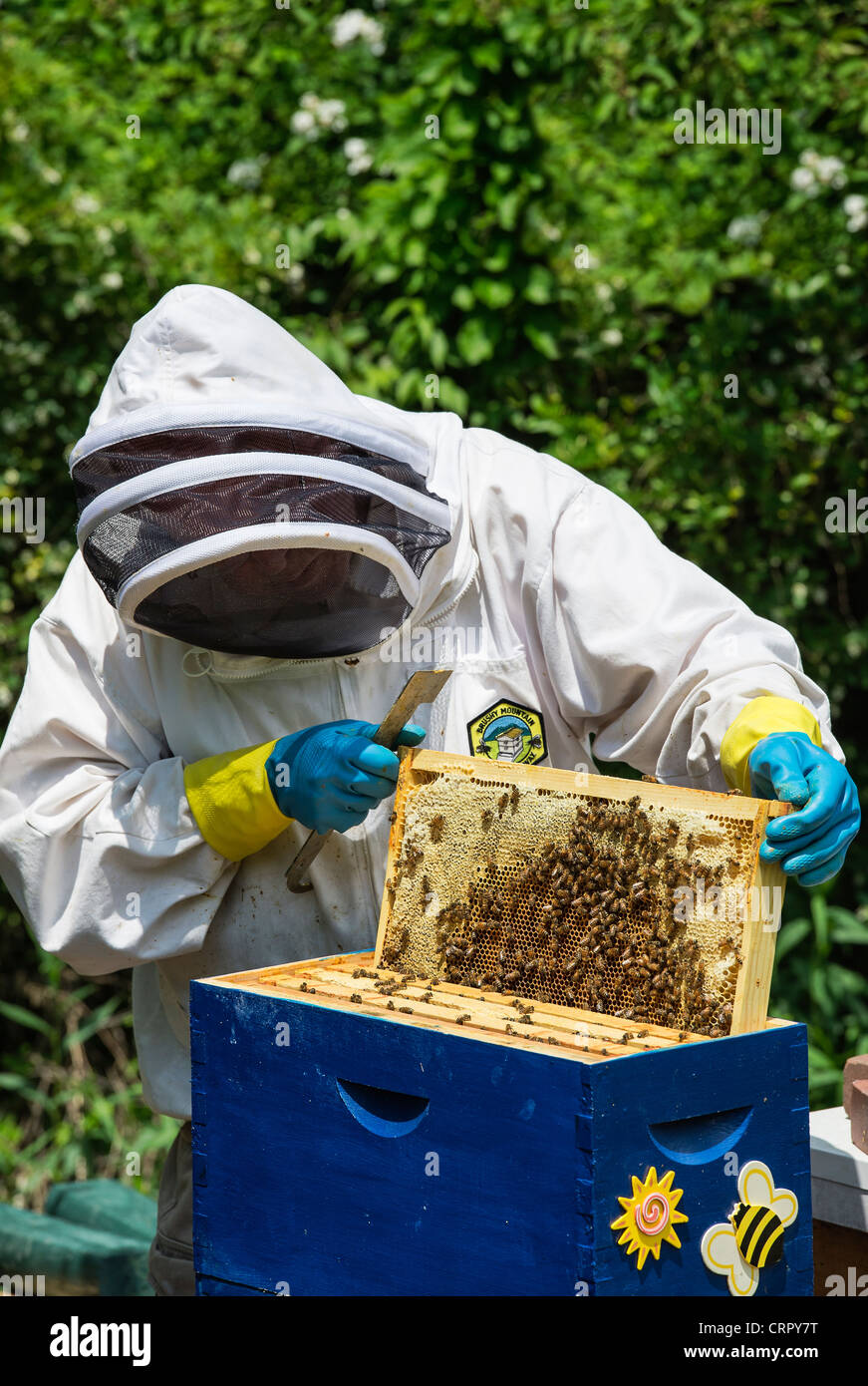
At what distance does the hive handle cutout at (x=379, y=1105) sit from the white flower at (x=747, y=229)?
3.93 meters

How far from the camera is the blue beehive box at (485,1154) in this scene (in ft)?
5.77

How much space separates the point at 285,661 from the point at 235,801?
30 cm

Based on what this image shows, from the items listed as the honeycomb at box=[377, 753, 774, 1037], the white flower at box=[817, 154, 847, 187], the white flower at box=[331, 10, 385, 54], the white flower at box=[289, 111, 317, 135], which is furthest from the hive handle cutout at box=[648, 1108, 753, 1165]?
the white flower at box=[331, 10, 385, 54]

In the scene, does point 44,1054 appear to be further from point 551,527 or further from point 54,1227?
point 551,527

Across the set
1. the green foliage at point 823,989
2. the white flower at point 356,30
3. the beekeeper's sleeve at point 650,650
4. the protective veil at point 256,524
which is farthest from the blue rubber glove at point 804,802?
the white flower at point 356,30

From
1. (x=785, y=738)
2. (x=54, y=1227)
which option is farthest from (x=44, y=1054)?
(x=785, y=738)

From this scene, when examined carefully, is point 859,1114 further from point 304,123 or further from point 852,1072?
point 304,123

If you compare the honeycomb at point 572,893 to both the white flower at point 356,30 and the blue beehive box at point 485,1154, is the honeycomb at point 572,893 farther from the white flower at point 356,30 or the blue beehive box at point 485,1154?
the white flower at point 356,30

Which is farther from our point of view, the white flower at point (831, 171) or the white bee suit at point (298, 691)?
the white flower at point (831, 171)

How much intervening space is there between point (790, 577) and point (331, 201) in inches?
91.3

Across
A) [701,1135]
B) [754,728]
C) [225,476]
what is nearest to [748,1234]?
[701,1135]

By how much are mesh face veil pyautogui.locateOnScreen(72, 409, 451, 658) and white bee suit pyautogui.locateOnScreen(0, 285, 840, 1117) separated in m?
0.09

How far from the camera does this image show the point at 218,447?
233 cm
